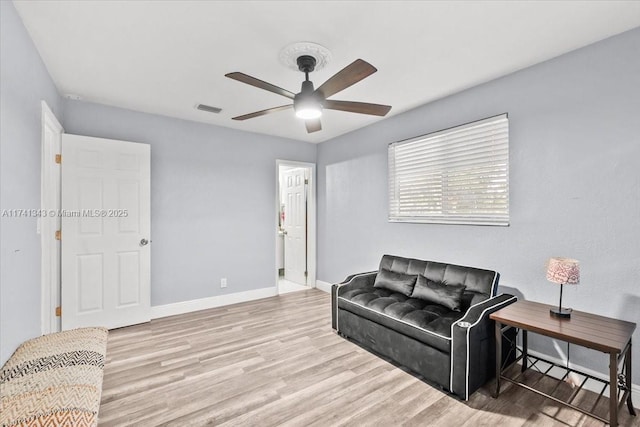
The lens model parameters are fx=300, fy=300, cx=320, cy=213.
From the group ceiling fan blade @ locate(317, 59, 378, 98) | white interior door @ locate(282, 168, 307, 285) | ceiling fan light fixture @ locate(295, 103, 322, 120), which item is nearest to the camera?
ceiling fan blade @ locate(317, 59, 378, 98)

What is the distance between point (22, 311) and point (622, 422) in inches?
157

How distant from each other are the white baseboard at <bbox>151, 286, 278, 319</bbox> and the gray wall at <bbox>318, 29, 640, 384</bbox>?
2.63 meters

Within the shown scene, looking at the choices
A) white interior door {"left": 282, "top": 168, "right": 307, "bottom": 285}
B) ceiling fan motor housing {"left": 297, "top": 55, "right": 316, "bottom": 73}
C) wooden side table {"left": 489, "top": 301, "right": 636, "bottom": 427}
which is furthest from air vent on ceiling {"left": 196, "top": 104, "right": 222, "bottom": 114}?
wooden side table {"left": 489, "top": 301, "right": 636, "bottom": 427}

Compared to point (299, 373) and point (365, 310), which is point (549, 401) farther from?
point (299, 373)

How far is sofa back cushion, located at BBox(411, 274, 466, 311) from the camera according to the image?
2686 millimetres

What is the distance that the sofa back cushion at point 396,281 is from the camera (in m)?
3.13

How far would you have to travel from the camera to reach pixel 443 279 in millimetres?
2973

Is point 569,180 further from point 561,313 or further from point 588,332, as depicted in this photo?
point 588,332

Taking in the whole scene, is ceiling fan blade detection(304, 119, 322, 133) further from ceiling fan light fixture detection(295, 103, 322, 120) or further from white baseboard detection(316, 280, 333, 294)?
white baseboard detection(316, 280, 333, 294)

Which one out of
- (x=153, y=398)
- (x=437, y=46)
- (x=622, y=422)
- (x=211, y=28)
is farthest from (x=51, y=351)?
(x=622, y=422)

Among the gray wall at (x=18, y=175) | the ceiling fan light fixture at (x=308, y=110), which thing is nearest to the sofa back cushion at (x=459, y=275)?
the ceiling fan light fixture at (x=308, y=110)

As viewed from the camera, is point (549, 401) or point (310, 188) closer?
point (549, 401)

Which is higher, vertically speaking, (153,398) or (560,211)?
(560,211)

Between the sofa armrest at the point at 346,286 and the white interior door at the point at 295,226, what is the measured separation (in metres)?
2.10
